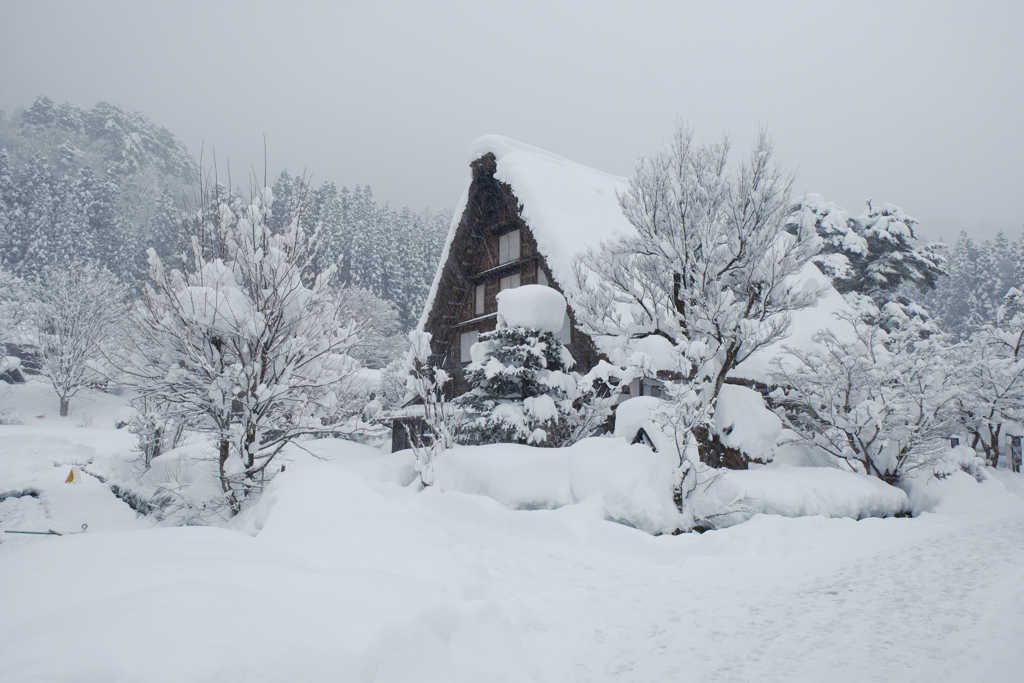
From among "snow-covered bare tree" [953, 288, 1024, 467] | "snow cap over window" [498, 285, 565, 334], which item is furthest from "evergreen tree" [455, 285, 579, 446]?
"snow-covered bare tree" [953, 288, 1024, 467]

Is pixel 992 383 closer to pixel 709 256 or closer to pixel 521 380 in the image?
pixel 709 256

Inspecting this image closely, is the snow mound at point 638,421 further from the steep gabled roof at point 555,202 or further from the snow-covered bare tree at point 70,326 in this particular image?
the snow-covered bare tree at point 70,326

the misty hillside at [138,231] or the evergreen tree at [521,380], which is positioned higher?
the misty hillside at [138,231]

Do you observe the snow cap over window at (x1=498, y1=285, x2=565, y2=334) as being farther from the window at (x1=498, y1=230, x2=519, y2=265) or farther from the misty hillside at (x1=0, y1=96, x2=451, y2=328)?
the misty hillside at (x1=0, y1=96, x2=451, y2=328)

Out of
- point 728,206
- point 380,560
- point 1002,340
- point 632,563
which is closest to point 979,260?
point 1002,340

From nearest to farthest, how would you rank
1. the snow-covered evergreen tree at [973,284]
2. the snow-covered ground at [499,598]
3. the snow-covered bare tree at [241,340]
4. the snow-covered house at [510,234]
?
the snow-covered ground at [499,598] < the snow-covered bare tree at [241,340] < the snow-covered house at [510,234] < the snow-covered evergreen tree at [973,284]

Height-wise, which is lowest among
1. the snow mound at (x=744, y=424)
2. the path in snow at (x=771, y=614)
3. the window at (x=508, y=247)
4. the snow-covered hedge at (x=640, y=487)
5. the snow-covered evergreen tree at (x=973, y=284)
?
the path in snow at (x=771, y=614)

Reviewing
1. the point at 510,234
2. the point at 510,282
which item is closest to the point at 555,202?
the point at 510,234

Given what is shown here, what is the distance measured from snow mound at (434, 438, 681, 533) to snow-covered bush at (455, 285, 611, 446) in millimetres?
1378

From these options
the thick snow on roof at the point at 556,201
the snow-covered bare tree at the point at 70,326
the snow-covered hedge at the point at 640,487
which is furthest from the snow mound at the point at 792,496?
the snow-covered bare tree at the point at 70,326

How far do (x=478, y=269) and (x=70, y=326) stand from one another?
23104 mm

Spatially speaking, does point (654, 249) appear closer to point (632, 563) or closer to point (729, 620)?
point (632, 563)

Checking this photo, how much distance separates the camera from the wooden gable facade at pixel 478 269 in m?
15.7

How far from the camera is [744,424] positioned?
9.11 metres
